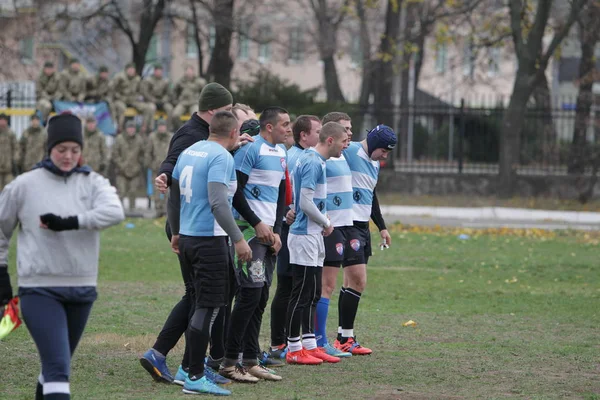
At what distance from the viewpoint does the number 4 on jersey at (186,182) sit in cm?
739

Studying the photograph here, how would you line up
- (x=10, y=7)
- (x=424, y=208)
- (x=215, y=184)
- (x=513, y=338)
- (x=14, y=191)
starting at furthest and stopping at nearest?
(x=10, y=7) < (x=424, y=208) < (x=513, y=338) < (x=215, y=184) < (x=14, y=191)

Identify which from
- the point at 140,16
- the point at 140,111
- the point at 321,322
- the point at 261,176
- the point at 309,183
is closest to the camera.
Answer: the point at 261,176

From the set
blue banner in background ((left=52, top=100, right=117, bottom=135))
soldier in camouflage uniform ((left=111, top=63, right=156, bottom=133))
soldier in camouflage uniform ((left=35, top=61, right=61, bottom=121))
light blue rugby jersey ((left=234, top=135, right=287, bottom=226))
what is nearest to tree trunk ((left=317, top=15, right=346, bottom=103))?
soldier in camouflage uniform ((left=111, top=63, right=156, bottom=133))

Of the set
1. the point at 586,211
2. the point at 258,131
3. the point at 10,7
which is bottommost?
the point at 586,211

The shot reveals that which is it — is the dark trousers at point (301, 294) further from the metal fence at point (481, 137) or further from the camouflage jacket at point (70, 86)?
the metal fence at point (481, 137)

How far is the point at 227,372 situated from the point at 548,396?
227cm

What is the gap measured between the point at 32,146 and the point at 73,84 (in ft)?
10.7

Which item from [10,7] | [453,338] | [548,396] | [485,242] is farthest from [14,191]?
[10,7]

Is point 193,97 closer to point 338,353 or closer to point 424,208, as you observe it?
point 424,208

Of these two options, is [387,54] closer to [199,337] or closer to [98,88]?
[98,88]

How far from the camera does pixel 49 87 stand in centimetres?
2722

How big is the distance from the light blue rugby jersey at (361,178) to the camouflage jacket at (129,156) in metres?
15.4

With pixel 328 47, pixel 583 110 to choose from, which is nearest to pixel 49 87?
pixel 583 110

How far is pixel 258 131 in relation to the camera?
344 inches
